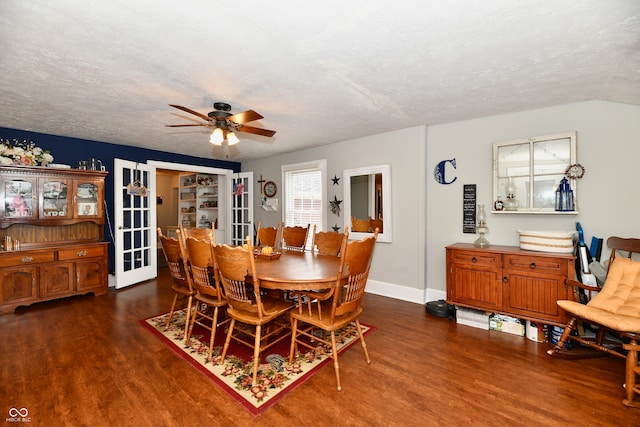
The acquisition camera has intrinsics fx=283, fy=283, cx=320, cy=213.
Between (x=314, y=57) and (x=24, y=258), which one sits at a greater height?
(x=314, y=57)

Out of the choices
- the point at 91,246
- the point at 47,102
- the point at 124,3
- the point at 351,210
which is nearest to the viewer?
the point at 124,3

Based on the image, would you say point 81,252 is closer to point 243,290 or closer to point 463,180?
point 243,290

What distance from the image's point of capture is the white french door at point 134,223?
4.48m

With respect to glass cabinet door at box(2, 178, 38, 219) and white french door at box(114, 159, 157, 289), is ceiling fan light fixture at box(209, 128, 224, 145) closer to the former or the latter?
white french door at box(114, 159, 157, 289)

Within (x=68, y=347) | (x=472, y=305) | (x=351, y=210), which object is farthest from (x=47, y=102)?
(x=472, y=305)

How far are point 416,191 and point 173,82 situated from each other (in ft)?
9.97

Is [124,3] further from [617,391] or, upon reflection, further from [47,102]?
[617,391]

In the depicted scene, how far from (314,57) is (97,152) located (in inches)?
173

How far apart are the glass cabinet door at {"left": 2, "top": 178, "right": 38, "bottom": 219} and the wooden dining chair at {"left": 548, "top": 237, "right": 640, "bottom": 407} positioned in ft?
20.1

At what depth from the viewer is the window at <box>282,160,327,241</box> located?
4.92 metres

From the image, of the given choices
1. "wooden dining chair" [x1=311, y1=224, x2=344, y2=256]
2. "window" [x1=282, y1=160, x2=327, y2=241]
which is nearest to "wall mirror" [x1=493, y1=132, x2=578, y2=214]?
"wooden dining chair" [x1=311, y1=224, x2=344, y2=256]

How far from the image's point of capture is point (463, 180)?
358 centimetres

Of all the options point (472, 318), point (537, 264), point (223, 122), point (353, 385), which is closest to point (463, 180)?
point (537, 264)

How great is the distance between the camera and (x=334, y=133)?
4.08 meters
